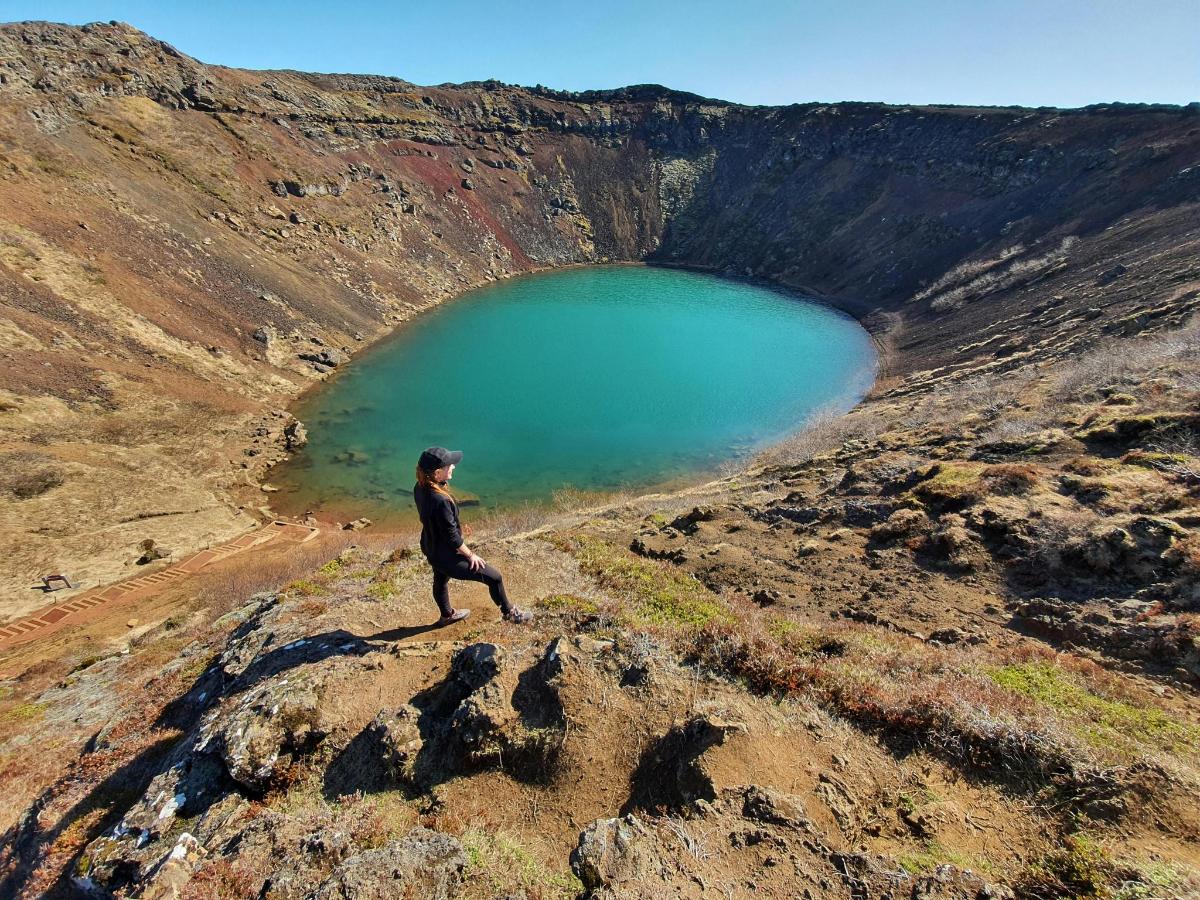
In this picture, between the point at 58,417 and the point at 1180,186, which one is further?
the point at 1180,186

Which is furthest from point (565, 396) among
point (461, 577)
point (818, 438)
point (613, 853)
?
point (613, 853)

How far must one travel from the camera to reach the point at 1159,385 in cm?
1923

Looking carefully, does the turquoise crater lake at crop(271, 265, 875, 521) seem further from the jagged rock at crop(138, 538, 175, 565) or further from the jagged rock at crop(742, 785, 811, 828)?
the jagged rock at crop(742, 785, 811, 828)

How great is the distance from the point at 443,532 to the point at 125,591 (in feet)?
68.3

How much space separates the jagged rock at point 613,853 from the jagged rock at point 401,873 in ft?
3.30

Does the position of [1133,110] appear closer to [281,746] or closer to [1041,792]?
[1041,792]

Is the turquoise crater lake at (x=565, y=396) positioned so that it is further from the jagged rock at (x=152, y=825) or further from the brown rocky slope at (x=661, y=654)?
the jagged rock at (x=152, y=825)

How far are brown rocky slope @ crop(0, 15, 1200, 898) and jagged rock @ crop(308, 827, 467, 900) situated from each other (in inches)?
1.0

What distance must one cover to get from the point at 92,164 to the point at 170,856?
59.4 metres

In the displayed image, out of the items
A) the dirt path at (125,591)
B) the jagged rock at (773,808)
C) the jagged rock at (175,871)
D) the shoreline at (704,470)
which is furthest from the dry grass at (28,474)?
the jagged rock at (773,808)

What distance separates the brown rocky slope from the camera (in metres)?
4.83

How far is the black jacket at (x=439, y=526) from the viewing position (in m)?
8.16

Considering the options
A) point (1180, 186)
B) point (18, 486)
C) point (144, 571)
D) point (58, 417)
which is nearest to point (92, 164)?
point (58, 417)

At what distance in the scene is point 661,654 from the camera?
7.37 m
